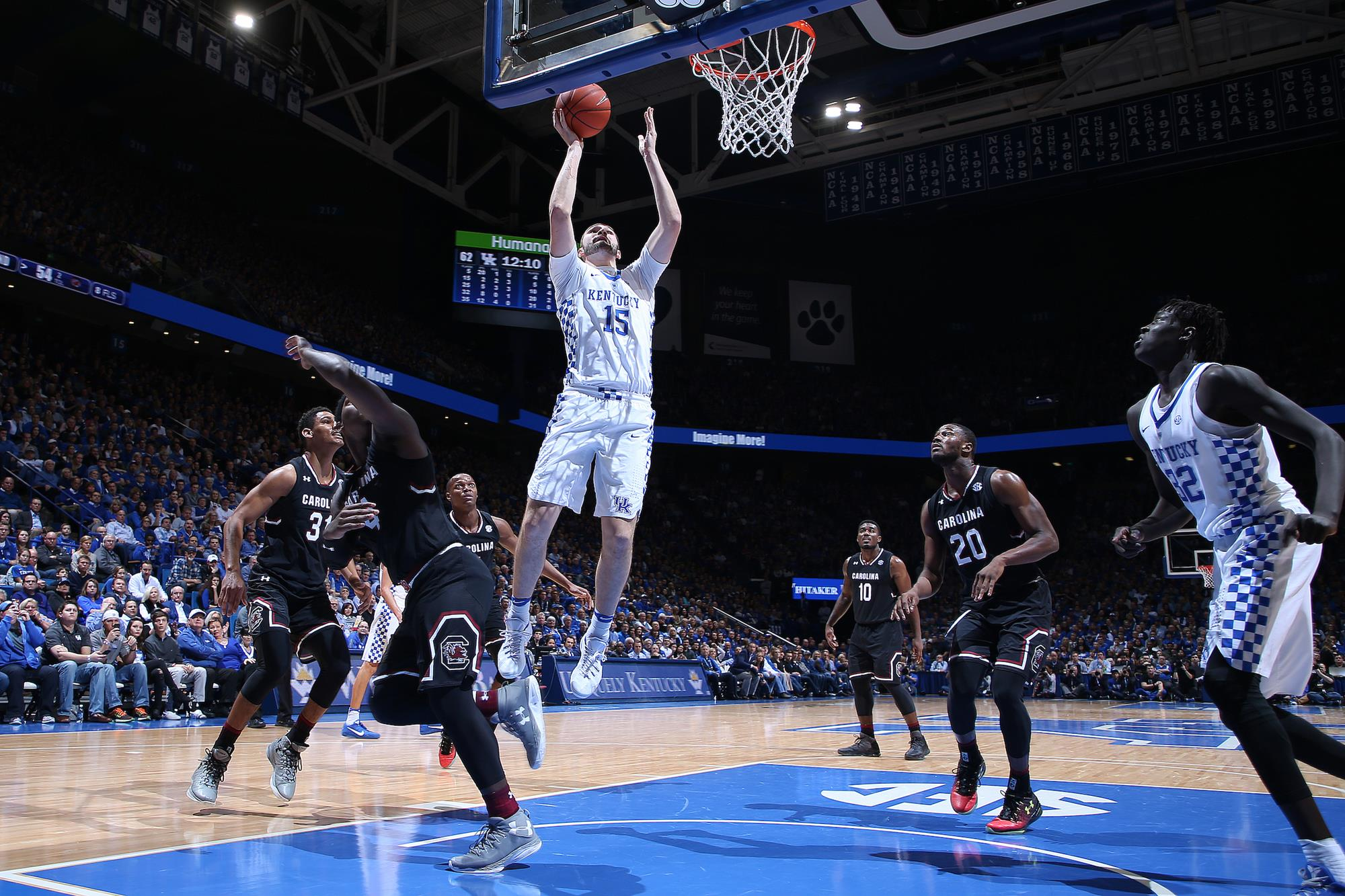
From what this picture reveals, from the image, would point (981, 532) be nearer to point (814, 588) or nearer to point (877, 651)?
point (877, 651)

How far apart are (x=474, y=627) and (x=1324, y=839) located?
3.10m

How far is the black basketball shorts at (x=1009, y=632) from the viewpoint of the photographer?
5.07m

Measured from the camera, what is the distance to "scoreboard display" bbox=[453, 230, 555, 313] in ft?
79.0

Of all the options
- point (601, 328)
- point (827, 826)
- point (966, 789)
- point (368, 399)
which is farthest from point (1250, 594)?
point (368, 399)

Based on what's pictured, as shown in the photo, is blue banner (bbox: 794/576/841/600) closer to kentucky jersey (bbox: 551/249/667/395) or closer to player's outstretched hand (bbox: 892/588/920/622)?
player's outstretched hand (bbox: 892/588/920/622)

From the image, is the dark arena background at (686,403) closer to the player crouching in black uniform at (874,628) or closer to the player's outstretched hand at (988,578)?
the player crouching in black uniform at (874,628)

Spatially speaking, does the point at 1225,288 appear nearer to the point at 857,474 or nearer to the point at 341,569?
the point at 857,474

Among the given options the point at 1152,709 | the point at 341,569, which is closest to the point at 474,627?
the point at 341,569

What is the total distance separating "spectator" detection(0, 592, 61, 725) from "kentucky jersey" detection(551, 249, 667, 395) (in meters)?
8.56

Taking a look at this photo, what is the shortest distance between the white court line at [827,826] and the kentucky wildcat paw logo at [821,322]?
32.3 m

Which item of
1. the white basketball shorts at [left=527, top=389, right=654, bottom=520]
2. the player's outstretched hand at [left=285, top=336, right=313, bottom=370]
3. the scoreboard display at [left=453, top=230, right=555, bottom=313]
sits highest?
the scoreboard display at [left=453, top=230, right=555, bottom=313]

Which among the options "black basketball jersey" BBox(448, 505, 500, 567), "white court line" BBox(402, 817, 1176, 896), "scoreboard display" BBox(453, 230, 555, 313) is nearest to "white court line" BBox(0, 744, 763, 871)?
"white court line" BBox(402, 817, 1176, 896)

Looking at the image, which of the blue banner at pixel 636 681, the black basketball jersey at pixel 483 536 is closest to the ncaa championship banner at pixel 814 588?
the blue banner at pixel 636 681

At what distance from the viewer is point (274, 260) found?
25.2 metres
